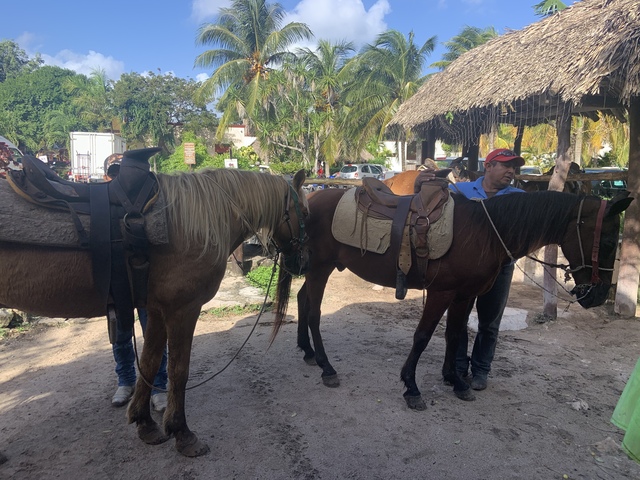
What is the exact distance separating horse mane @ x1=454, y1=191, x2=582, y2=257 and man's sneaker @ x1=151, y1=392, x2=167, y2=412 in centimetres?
269

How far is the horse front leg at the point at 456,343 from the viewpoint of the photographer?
3.28 m

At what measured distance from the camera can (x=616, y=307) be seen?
5.04 meters

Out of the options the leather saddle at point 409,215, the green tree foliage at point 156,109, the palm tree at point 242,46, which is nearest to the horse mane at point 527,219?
the leather saddle at point 409,215

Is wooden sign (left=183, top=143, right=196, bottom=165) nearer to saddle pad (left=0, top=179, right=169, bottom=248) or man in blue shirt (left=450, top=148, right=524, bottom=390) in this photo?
man in blue shirt (left=450, top=148, right=524, bottom=390)

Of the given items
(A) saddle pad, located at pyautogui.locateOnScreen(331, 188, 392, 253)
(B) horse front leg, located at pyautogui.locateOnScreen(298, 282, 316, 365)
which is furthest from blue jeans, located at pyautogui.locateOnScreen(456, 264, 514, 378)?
(B) horse front leg, located at pyautogui.locateOnScreen(298, 282, 316, 365)

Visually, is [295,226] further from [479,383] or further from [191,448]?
[479,383]

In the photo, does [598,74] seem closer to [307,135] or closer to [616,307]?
[616,307]

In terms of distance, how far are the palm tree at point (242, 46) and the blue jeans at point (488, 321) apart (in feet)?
75.2

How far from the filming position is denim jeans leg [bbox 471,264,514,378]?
3.40m

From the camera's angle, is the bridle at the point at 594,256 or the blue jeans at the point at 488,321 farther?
the blue jeans at the point at 488,321

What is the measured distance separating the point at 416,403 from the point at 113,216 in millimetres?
2527

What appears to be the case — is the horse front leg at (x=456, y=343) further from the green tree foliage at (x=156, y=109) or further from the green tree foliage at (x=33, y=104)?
the green tree foliage at (x=33, y=104)

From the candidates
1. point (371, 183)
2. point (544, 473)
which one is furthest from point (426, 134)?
point (544, 473)

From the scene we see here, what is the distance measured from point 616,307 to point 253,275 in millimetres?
5236
